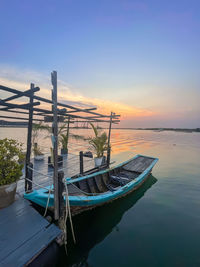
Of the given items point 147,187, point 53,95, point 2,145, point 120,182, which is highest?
point 53,95

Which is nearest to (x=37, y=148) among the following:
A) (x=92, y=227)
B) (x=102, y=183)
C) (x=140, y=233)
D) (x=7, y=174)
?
(x=102, y=183)

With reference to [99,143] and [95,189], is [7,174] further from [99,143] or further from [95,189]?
[99,143]

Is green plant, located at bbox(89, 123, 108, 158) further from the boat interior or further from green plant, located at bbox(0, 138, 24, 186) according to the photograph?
green plant, located at bbox(0, 138, 24, 186)

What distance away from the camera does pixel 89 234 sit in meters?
3.83

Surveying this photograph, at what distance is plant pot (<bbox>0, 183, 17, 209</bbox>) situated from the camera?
10.1 ft

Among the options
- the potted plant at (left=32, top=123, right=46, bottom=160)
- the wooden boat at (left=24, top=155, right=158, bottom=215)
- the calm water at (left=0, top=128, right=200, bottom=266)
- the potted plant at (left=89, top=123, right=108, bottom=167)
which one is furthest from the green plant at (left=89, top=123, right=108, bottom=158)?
the potted plant at (left=32, top=123, right=46, bottom=160)

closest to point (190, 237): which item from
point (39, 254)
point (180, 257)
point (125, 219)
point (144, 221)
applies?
point (180, 257)

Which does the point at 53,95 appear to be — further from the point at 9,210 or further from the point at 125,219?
the point at 125,219

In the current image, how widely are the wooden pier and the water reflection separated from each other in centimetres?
100

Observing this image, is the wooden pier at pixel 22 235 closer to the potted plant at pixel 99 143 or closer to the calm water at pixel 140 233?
the calm water at pixel 140 233

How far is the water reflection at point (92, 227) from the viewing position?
3.10 m

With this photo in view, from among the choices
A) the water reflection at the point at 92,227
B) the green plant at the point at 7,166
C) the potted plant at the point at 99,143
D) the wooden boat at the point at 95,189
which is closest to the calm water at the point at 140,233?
the water reflection at the point at 92,227

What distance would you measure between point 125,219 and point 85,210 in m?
1.67

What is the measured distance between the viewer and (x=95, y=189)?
5391 mm
